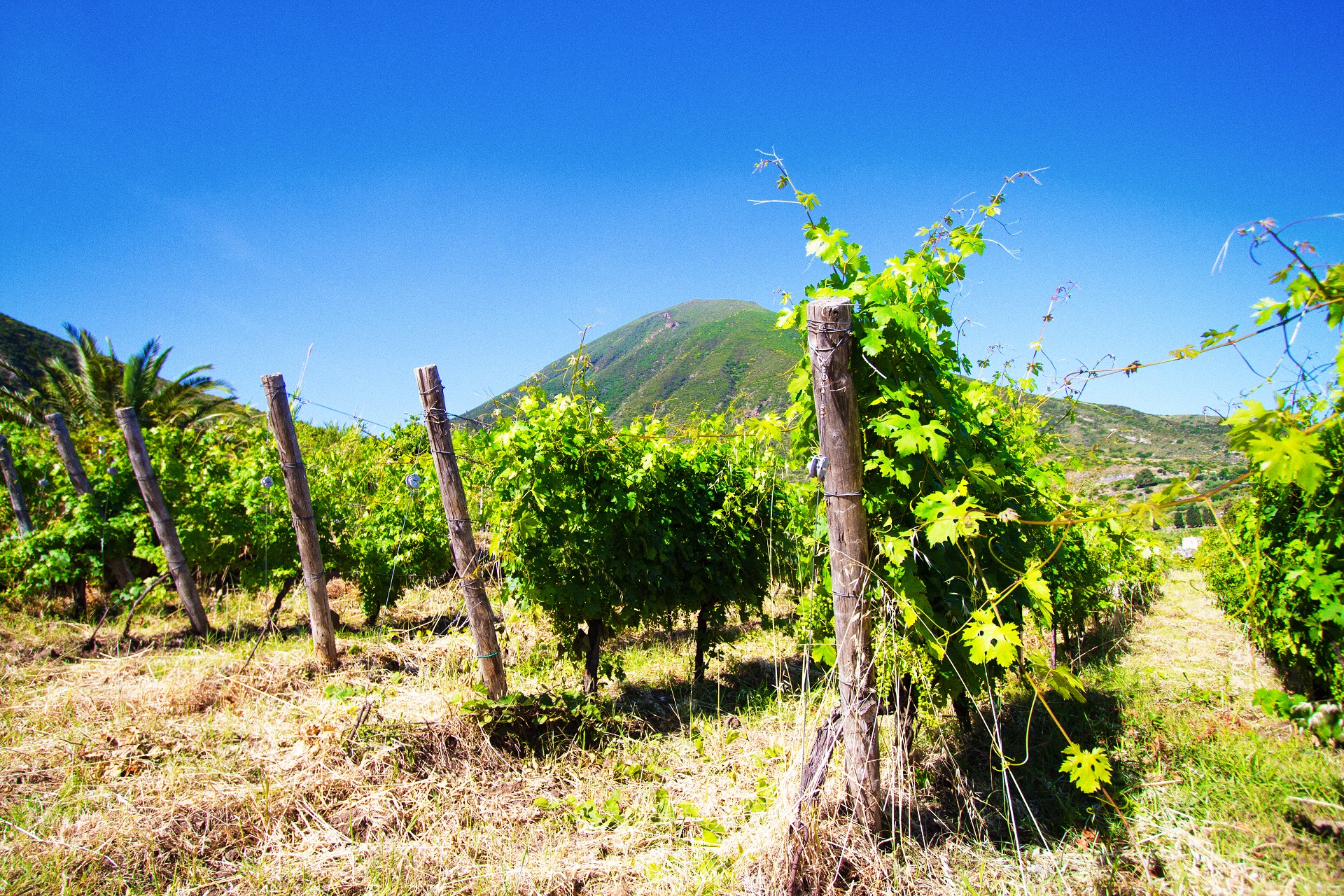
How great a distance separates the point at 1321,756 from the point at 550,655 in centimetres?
480

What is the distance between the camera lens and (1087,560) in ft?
17.2

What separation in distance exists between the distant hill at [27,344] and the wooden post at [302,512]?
27156mm

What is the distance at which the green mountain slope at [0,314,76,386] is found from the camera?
24.7 m

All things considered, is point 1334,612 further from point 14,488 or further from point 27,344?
point 27,344

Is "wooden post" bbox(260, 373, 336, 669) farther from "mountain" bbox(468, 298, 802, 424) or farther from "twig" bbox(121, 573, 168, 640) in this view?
"mountain" bbox(468, 298, 802, 424)

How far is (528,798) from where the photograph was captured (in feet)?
11.1

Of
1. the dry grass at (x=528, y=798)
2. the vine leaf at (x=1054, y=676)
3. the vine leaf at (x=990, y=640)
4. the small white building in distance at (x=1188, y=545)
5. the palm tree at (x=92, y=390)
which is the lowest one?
the small white building in distance at (x=1188, y=545)

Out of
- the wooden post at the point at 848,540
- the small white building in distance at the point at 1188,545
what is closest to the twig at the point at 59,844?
the wooden post at the point at 848,540

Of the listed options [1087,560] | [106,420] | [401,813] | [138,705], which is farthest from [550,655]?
[106,420]

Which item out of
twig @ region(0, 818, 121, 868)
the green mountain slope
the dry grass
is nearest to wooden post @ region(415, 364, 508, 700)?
the dry grass

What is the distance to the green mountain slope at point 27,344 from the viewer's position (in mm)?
24703

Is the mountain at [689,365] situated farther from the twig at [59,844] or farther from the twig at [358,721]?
the twig at [59,844]

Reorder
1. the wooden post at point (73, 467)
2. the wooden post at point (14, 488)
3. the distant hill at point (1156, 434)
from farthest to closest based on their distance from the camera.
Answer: the distant hill at point (1156, 434)
the wooden post at point (14, 488)
the wooden post at point (73, 467)

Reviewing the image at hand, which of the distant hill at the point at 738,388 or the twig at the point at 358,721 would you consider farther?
the distant hill at the point at 738,388
